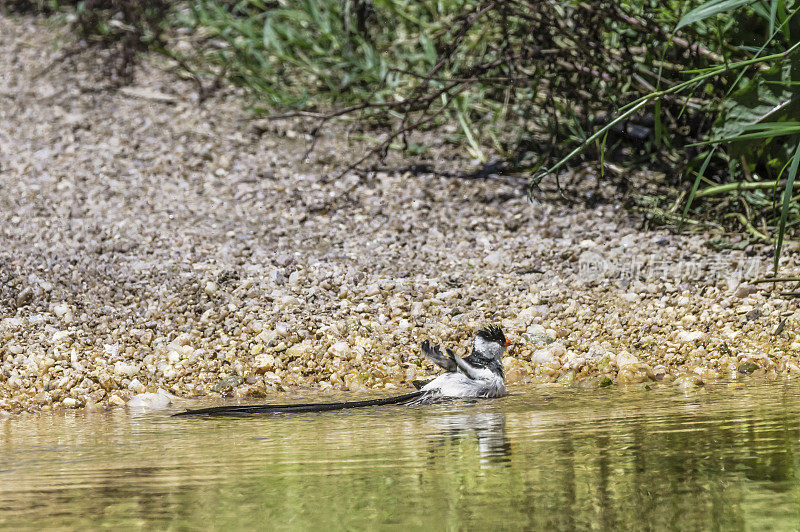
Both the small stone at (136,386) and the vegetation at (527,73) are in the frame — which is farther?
the vegetation at (527,73)

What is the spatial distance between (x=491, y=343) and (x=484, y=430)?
0.97 metres

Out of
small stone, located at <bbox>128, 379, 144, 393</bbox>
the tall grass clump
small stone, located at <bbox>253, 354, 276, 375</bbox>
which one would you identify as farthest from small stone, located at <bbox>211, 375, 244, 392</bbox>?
the tall grass clump

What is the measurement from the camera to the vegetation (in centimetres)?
552

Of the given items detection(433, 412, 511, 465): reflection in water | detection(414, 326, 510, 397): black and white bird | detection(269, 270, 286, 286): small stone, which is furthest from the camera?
detection(269, 270, 286, 286): small stone

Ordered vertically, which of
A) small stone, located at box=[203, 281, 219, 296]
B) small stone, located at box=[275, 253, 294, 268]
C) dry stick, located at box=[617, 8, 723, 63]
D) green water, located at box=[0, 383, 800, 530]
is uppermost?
dry stick, located at box=[617, 8, 723, 63]

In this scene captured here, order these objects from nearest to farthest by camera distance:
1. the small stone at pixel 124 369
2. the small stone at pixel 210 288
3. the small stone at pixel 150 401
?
the small stone at pixel 150 401 < the small stone at pixel 124 369 < the small stone at pixel 210 288

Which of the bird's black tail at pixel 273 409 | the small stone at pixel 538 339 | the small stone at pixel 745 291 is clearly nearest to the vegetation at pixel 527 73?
the small stone at pixel 745 291

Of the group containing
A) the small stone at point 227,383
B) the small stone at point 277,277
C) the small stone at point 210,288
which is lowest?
the small stone at point 227,383

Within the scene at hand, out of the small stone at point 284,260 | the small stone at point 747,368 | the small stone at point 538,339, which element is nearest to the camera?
the small stone at point 747,368

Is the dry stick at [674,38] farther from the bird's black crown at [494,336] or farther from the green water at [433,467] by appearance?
the green water at [433,467]

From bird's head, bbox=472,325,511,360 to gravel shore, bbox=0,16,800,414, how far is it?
0.83ft

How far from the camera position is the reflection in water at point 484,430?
9.14 feet

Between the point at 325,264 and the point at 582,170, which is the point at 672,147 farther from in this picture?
the point at 325,264

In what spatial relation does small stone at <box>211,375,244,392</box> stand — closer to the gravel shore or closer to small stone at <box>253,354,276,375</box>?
the gravel shore
